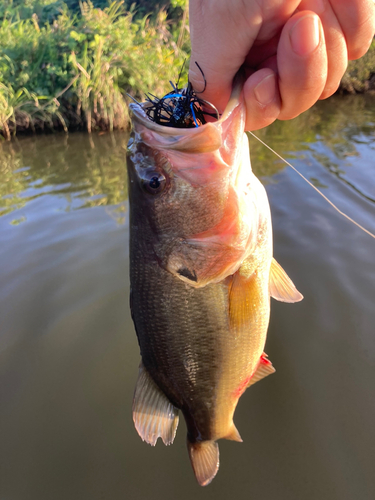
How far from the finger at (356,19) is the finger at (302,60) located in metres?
0.10

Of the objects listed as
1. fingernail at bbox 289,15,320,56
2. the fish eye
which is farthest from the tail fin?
fingernail at bbox 289,15,320,56

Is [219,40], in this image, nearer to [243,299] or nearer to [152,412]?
[243,299]

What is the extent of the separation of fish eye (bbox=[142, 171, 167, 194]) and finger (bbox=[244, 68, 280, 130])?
0.45 metres

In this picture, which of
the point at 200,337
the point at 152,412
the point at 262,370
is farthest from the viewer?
the point at 262,370

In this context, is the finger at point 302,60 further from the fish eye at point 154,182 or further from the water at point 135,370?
the water at point 135,370

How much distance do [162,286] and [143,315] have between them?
18 cm

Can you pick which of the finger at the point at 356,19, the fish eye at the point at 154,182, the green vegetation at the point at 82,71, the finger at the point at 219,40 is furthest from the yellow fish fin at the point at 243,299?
the green vegetation at the point at 82,71

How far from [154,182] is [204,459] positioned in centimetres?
141

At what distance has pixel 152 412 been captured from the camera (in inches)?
61.9

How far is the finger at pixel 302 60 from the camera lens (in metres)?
1.07

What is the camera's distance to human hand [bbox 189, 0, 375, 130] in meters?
1.08

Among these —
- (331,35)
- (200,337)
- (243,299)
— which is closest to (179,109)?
(331,35)

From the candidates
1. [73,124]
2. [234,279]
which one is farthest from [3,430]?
[73,124]

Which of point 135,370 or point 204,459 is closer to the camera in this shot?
point 204,459
